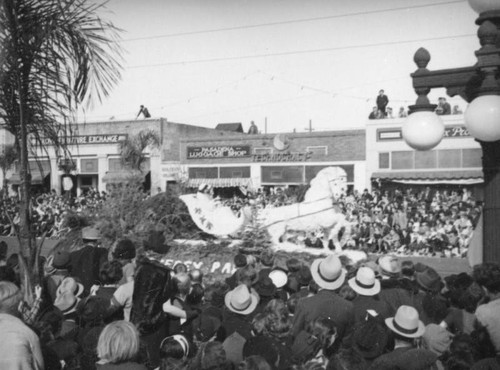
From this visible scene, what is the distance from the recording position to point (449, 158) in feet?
89.7

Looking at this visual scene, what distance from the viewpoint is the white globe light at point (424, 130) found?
14.8 feet

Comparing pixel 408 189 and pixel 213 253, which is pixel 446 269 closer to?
pixel 213 253

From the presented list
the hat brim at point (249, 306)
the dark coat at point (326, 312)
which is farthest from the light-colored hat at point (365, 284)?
the hat brim at point (249, 306)

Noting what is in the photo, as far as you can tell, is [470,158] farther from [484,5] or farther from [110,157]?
[484,5]

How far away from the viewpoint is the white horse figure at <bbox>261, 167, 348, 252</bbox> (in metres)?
12.5

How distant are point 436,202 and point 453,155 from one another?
706 cm

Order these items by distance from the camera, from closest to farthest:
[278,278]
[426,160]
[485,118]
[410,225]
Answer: [485,118] < [278,278] < [410,225] < [426,160]

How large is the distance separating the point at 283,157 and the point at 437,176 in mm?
8487

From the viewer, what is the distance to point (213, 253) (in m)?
10.9

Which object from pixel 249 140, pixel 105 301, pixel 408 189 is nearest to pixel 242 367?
pixel 105 301

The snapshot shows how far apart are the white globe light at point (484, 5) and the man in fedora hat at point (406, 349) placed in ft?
7.07

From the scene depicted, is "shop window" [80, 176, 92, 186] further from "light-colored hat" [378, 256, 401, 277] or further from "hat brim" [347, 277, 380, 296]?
"hat brim" [347, 277, 380, 296]

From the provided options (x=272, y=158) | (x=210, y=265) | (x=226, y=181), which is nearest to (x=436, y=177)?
(x=272, y=158)

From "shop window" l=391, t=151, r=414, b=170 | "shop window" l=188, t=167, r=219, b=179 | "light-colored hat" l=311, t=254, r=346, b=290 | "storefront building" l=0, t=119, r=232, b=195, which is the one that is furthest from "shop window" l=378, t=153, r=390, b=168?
"light-colored hat" l=311, t=254, r=346, b=290
